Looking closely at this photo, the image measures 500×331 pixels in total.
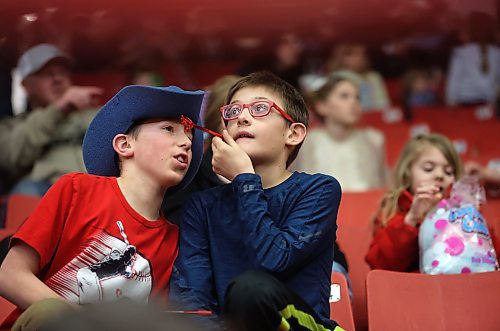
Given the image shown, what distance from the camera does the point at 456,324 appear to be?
2.49 metres

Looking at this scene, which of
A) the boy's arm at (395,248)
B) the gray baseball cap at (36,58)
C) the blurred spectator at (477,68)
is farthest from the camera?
the blurred spectator at (477,68)

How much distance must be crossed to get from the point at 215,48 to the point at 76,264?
12.7ft

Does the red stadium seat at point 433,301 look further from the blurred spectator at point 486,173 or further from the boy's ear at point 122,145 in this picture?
the blurred spectator at point 486,173

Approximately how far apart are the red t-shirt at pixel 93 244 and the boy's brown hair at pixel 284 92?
421 mm

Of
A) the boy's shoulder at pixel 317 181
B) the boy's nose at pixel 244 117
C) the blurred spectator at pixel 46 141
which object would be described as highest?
the blurred spectator at pixel 46 141

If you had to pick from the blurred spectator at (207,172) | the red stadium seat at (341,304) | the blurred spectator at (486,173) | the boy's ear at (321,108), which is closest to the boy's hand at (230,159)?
the blurred spectator at (207,172)

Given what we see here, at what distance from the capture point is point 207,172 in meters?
2.79

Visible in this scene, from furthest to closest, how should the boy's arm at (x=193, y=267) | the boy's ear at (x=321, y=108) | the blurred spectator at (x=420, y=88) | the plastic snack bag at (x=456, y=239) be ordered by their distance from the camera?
the blurred spectator at (x=420, y=88) < the boy's ear at (x=321, y=108) < the plastic snack bag at (x=456, y=239) < the boy's arm at (x=193, y=267)

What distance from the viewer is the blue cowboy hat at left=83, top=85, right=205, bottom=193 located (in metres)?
2.25

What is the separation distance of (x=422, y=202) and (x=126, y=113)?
106 cm

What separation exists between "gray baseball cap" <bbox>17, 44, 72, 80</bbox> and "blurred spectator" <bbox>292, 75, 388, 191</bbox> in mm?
1133

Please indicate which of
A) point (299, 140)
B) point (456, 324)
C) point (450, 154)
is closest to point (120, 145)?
point (299, 140)

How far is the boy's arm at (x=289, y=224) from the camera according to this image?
80.4 inches

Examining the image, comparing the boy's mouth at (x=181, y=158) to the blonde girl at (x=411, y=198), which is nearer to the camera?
the boy's mouth at (x=181, y=158)
